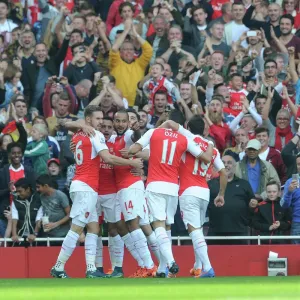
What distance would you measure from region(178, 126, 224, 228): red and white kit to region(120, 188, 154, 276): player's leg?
66 cm

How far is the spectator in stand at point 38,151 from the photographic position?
65.6 feet

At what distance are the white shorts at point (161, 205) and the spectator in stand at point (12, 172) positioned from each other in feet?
11.2

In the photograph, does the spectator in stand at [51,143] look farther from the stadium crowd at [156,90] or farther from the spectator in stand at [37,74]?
the spectator in stand at [37,74]

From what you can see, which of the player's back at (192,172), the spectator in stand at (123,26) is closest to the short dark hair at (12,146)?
the player's back at (192,172)

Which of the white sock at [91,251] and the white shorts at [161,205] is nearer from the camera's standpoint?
the white shorts at [161,205]

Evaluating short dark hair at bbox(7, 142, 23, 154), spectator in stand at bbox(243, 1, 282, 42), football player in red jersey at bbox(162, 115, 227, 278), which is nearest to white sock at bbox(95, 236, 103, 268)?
football player in red jersey at bbox(162, 115, 227, 278)

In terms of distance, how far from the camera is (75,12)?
2506 cm

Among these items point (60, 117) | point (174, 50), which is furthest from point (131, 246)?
point (174, 50)

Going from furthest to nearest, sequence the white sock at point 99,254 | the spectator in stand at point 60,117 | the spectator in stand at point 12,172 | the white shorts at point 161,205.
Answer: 1. the spectator in stand at point 60,117
2. the spectator in stand at point 12,172
3. the white sock at point 99,254
4. the white shorts at point 161,205

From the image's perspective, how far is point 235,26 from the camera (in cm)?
2370

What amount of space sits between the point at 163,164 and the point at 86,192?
116 centimetres

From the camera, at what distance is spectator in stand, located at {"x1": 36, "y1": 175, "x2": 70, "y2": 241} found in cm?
1841

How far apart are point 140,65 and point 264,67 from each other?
8.54 ft

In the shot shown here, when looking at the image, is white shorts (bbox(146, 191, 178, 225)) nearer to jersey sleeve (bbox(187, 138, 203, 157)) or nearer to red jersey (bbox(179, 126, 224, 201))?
red jersey (bbox(179, 126, 224, 201))
